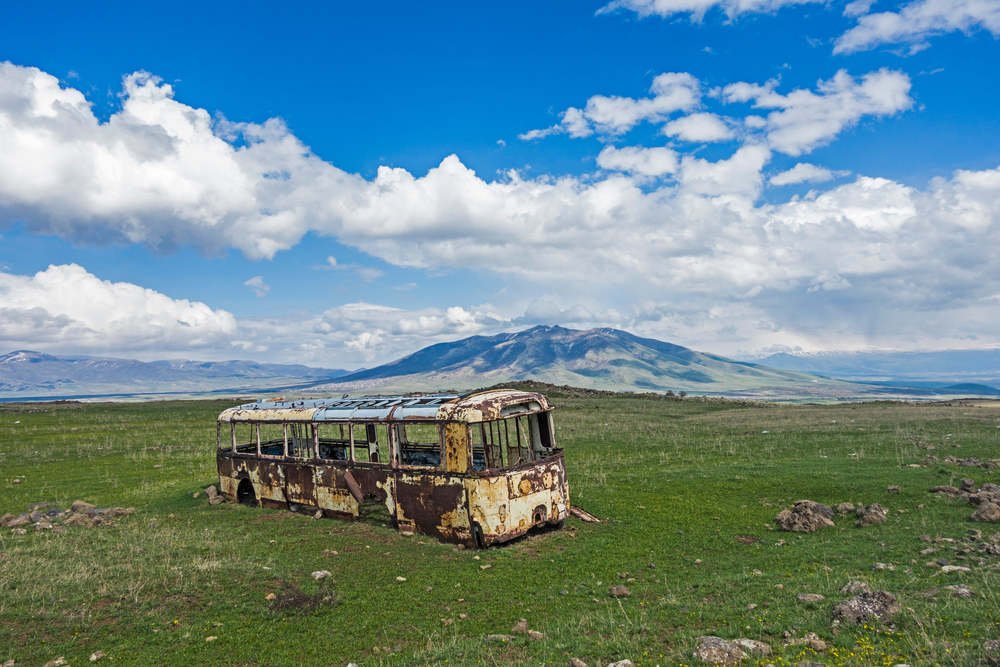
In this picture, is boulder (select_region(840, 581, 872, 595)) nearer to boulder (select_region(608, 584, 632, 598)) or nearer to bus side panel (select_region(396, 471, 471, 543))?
boulder (select_region(608, 584, 632, 598))

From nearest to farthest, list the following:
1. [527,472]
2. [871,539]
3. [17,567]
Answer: [17,567] → [871,539] → [527,472]

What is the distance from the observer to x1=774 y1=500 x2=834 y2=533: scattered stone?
14508mm

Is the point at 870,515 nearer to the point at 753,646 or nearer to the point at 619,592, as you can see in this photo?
the point at 619,592

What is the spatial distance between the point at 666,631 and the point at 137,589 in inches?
427

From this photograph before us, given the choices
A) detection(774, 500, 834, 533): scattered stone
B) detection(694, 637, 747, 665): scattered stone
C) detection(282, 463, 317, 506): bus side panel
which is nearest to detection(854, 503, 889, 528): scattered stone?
detection(774, 500, 834, 533): scattered stone

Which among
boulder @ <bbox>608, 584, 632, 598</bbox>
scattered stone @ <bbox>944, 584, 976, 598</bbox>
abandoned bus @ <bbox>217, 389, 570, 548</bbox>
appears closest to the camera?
scattered stone @ <bbox>944, 584, 976, 598</bbox>

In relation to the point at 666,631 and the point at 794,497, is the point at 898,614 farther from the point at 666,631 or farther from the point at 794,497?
the point at 794,497

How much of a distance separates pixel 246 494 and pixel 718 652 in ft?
61.3

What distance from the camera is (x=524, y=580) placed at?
11688 mm

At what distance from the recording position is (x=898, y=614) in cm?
738

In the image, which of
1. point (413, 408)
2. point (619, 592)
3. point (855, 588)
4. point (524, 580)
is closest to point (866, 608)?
point (855, 588)

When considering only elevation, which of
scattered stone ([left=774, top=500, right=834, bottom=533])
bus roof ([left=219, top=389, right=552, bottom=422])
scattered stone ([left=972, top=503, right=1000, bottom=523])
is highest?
bus roof ([left=219, top=389, right=552, bottom=422])

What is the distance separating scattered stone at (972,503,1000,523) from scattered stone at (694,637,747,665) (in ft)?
37.0

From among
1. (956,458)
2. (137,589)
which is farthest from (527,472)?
(956,458)
